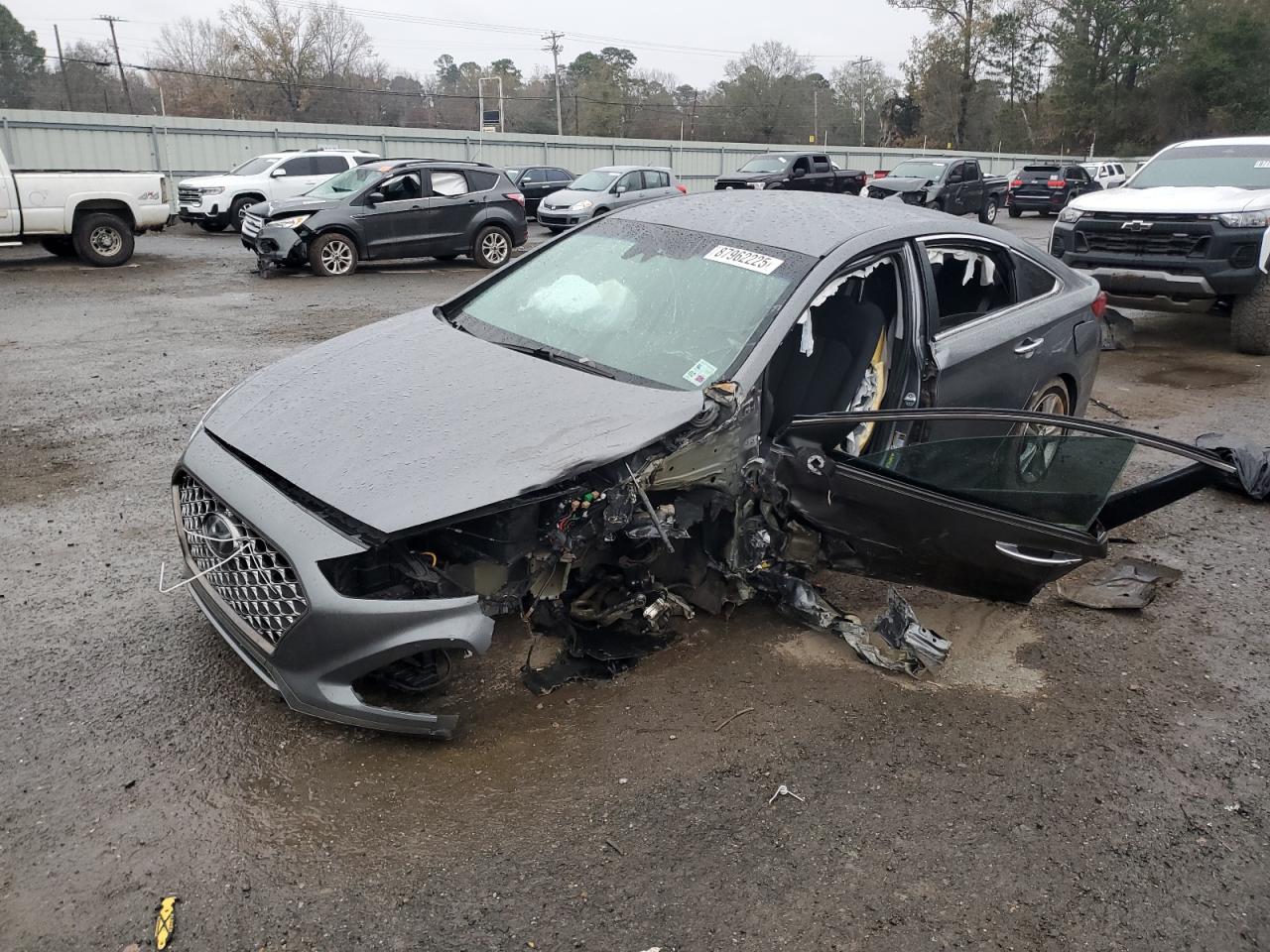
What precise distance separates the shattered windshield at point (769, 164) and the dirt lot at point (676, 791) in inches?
845

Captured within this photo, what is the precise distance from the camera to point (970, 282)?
4629mm

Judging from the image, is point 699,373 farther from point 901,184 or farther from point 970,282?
point 901,184

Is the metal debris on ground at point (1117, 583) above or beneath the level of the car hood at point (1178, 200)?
beneath

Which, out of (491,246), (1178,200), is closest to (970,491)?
(1178,200)

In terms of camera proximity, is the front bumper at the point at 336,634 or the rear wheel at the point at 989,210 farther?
the rear wheel at the point at 989,210

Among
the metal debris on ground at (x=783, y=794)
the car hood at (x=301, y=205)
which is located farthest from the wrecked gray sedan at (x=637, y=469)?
the car hood at (x=301, y=205)

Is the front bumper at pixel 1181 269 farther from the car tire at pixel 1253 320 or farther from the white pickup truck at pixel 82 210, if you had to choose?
the white pickup truck at pixel 82 210

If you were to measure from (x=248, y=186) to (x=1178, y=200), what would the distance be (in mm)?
17284

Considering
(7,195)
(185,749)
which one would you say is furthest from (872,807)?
(7,195)

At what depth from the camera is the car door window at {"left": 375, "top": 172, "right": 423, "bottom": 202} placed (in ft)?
47.0

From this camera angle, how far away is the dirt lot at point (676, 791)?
2357 mm

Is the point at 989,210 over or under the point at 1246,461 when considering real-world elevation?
over

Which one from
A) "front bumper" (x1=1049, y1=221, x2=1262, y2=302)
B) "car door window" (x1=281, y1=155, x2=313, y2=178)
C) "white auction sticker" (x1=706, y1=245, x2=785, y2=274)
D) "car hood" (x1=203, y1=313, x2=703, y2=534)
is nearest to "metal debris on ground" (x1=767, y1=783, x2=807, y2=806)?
"car hood" (x1=203, y1=313, x2=703, y2=534)

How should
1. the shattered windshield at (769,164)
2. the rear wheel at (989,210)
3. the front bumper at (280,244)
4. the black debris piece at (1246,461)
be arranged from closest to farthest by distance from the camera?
1. the black debris piece at (1246,461)
2. the front bumper at (280,244)
3. the shattered windshield at (769,164)
4. the rear wheel at (989,210)
